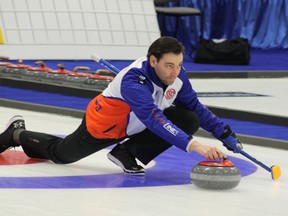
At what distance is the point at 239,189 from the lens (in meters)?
4.14

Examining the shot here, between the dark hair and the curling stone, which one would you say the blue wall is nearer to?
the dark hair

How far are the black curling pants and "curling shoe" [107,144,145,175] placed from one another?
28 millimetres

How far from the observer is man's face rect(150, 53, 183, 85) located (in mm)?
4129

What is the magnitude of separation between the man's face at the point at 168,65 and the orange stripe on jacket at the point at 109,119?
266 millimetres

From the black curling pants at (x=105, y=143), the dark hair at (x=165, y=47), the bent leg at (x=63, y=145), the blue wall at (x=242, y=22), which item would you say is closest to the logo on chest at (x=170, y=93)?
the black curling pants at (x=105, y=143)

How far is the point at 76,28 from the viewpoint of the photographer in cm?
1063

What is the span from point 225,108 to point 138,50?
13.7ft

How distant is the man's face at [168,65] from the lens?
4.13 metres

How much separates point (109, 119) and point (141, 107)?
10.5 inches

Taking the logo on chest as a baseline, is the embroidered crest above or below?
above

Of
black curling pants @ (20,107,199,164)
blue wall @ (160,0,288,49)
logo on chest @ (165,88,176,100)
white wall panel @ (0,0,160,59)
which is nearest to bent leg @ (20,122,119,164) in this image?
black curling pants @ (20,107,199,164)

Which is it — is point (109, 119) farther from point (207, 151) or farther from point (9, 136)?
point (9, 136)

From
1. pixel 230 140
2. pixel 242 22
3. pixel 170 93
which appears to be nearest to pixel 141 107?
pixel 170 93

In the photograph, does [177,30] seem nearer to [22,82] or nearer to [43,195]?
→ [22,82]
